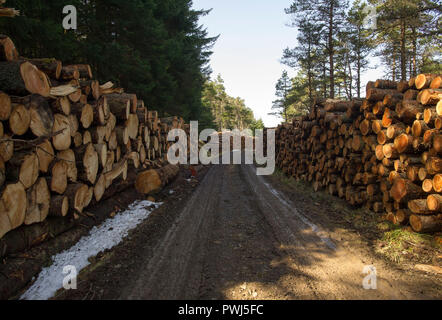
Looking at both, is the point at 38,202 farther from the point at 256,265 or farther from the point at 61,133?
the point at 256,265

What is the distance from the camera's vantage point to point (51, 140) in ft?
12.8

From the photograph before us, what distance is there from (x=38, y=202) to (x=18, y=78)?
1.75 m

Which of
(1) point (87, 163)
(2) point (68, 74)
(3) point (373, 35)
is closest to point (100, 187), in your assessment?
(1) point (87, 163)

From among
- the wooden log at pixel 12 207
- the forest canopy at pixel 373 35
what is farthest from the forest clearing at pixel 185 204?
the forest canopy at pixel 373 35

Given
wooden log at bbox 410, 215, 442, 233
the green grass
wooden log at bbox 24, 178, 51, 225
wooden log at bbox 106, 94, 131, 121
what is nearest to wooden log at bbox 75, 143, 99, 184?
wooden log at bbox 24, 178, 51, 225

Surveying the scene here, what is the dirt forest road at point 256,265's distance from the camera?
9.48 ft

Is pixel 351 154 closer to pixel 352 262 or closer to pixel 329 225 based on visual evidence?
pixel 329 225

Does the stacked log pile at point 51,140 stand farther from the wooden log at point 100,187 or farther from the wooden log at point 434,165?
the wooden log at point 434,165

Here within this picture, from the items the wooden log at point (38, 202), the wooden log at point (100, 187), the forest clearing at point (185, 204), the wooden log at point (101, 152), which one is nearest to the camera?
the forest clearing at point (185, 204)

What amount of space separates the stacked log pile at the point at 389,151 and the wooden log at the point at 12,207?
20.0 ft

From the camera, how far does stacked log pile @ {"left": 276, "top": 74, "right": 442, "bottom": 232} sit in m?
4.13

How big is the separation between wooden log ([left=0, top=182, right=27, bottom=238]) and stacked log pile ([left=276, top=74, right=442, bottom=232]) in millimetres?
6082

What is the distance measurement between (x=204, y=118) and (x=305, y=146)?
19315 millimetres
